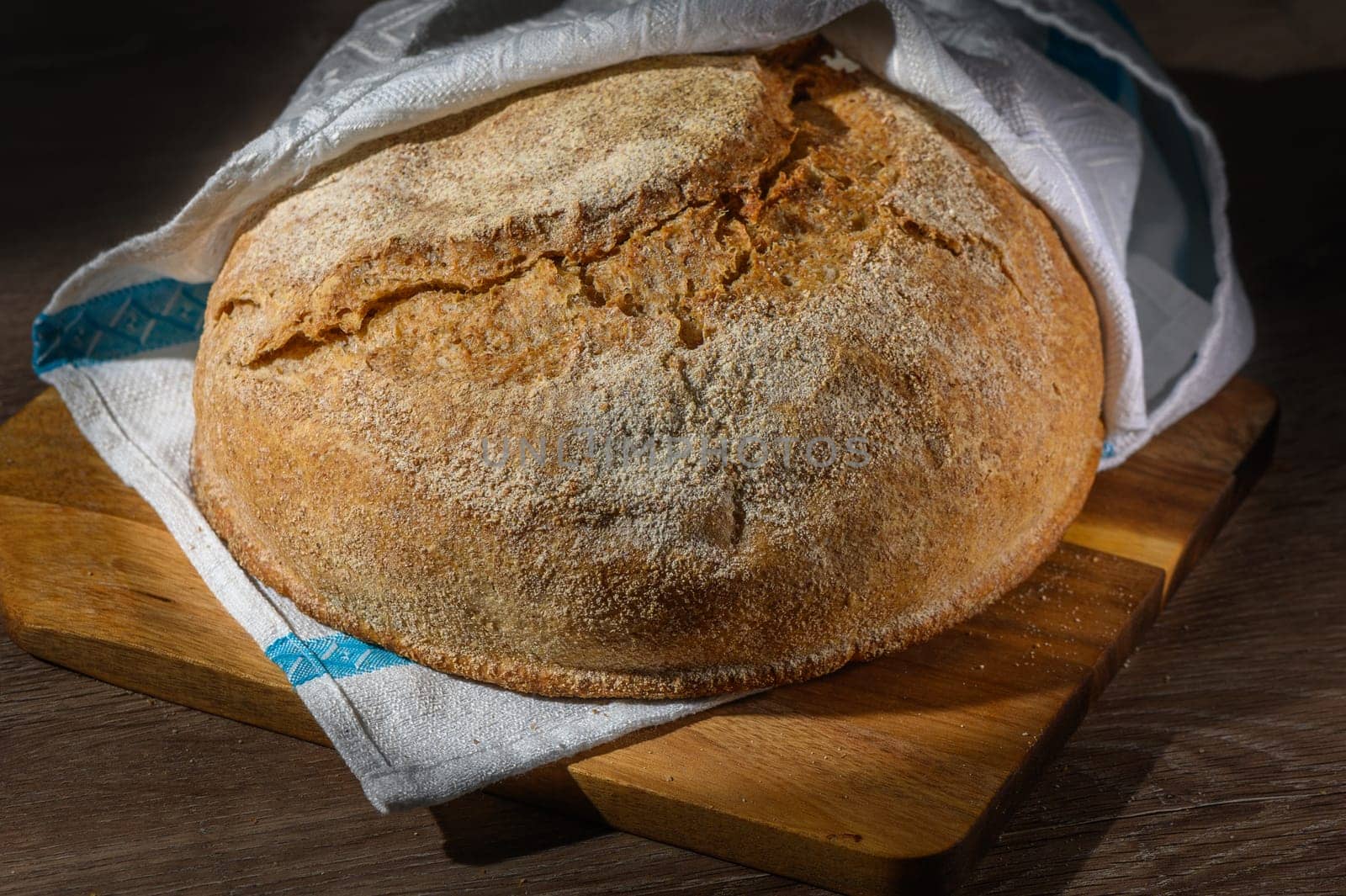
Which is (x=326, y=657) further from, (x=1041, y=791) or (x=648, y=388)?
(x=1041, y=791)

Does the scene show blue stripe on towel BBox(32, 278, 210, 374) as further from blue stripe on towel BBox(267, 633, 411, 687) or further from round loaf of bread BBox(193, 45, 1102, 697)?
blue stripe on towel BBox(267, 633, 411, 687)

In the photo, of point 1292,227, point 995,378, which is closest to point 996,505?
point 995,378

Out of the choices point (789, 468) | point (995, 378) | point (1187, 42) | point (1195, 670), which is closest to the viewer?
point (789, 468)

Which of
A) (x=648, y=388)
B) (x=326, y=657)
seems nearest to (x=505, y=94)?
(x=648, y=388)

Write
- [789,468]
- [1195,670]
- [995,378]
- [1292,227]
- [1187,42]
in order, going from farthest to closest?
[1187,42] → [1292,227] → [1195,670] → [995,378] → [789,468]

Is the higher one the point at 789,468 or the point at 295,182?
the point at 295,182

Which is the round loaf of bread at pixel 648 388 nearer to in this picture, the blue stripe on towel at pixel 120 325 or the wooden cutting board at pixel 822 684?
the wooden cutting board at pixel 822 684

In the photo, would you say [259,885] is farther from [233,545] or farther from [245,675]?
[233,545]

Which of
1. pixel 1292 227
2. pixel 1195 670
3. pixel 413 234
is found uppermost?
pixel 413 234

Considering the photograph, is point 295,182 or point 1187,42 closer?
point 295,182
